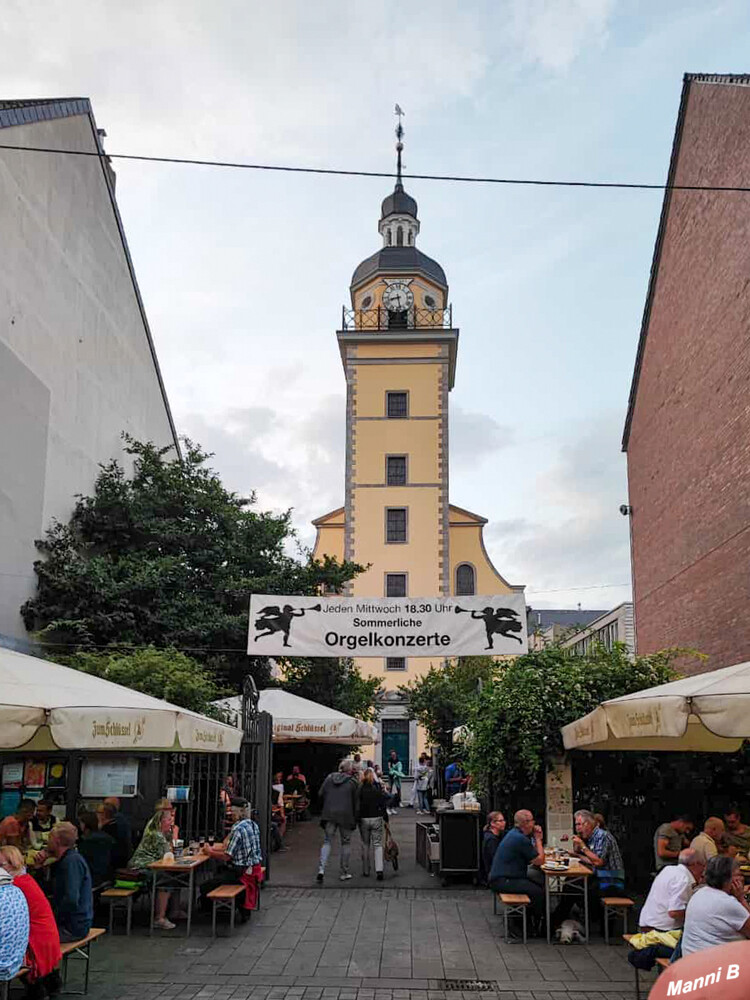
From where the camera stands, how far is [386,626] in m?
14.9

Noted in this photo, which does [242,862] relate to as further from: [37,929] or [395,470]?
[395,470]

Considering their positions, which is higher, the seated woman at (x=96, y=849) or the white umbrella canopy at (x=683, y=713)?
the white umbrella canopy at (x=683, y=713)

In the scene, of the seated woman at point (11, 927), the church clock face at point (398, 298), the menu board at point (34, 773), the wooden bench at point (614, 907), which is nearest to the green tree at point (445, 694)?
the menu board at point (34, 773)

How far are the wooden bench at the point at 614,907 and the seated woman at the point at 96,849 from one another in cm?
526

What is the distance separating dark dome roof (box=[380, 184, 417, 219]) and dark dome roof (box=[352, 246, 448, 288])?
266 centimetres

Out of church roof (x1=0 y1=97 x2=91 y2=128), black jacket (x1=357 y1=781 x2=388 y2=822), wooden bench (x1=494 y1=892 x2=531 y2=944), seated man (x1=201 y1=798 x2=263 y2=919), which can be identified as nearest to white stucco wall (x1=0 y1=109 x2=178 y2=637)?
church roof (x1=0 y1=97 x2=91 y2=128)

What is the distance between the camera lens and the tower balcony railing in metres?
44.4

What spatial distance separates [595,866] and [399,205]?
42.7 m

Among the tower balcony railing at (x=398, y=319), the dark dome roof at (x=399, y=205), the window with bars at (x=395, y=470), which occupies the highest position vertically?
the dark dome roof at (x=399, y=205)

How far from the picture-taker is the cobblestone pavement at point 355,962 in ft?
27.1

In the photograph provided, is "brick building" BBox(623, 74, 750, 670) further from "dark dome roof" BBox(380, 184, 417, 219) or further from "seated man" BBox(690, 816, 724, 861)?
"dark dome roof" BBox(380, 184, 417, 219)

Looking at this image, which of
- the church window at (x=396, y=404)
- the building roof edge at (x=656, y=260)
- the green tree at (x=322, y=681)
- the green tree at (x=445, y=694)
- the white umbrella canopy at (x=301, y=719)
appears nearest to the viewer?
the white umbrella canopy at (x=301, y=719)

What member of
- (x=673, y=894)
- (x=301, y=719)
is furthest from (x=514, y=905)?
(x=301, y=719)

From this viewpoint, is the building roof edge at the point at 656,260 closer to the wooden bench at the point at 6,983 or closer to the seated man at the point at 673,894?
the seated man at the point at 673,894
